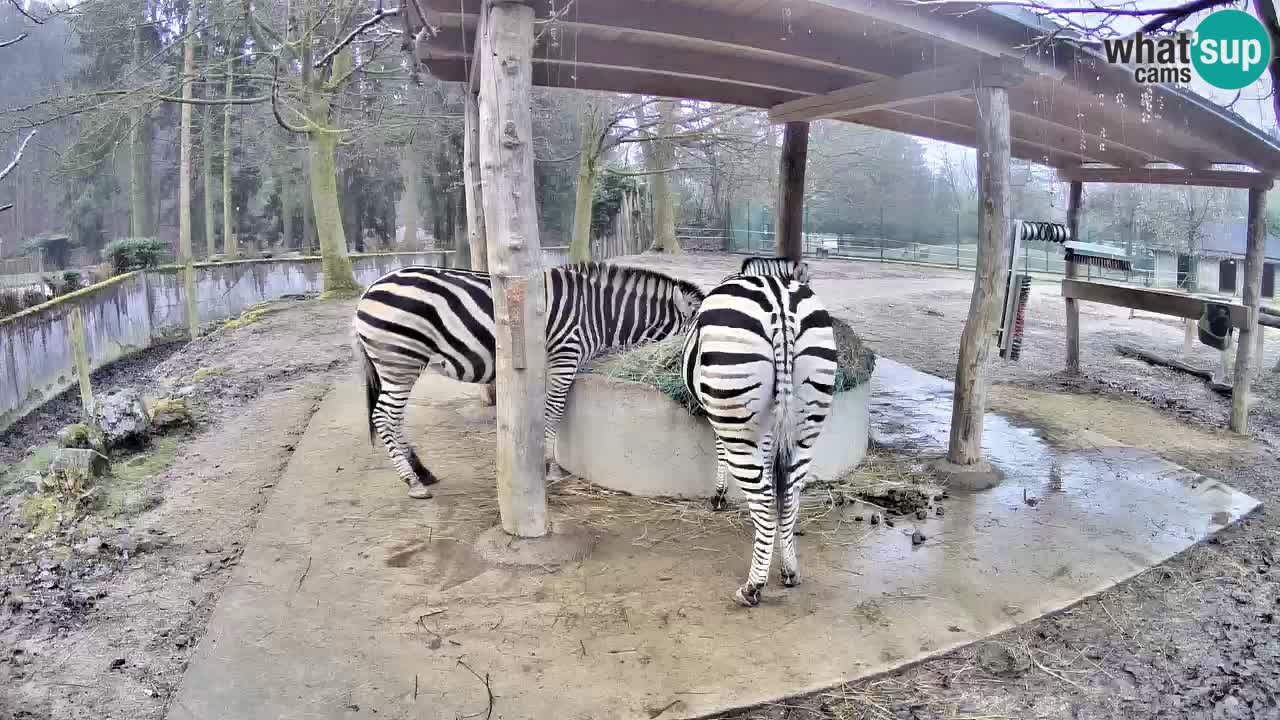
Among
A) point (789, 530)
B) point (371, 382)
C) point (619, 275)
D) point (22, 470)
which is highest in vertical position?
point (619, 275)

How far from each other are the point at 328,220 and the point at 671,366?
42.3ft

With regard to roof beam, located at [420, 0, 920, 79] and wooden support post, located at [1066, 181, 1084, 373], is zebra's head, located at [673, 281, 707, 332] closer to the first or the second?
roof beam, located at [420, 0, 920, 79]

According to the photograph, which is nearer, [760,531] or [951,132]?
[760,531]

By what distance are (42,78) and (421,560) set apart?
1115 inches

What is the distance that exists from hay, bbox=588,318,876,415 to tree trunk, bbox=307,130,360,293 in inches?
464

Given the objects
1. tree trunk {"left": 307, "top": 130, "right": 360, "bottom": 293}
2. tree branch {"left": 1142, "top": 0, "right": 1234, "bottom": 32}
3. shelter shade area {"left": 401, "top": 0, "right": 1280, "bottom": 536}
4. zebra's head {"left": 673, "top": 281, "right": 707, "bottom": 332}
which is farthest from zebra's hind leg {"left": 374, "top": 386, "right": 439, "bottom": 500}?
tree trunk {"left": 307, "top": 130, "right": 360, "bottom": 293}

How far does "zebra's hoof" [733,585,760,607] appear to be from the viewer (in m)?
3.87

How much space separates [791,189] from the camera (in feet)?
26.8

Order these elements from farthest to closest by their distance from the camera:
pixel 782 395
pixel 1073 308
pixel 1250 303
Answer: pixel 1073 308 → pixel 1250 303 → pixel 782 395

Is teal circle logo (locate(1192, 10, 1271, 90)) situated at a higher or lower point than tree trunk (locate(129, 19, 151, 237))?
lower

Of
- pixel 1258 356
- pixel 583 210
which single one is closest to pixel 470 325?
pixel 1258 356

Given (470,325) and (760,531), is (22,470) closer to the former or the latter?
(470,325)

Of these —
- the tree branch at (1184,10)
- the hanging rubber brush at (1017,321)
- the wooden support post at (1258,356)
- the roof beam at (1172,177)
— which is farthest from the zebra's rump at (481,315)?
the wooden support post at (1258,356)

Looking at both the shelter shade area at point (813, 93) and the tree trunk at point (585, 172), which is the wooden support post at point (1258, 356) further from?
the tree trunk at point (585, 172)
